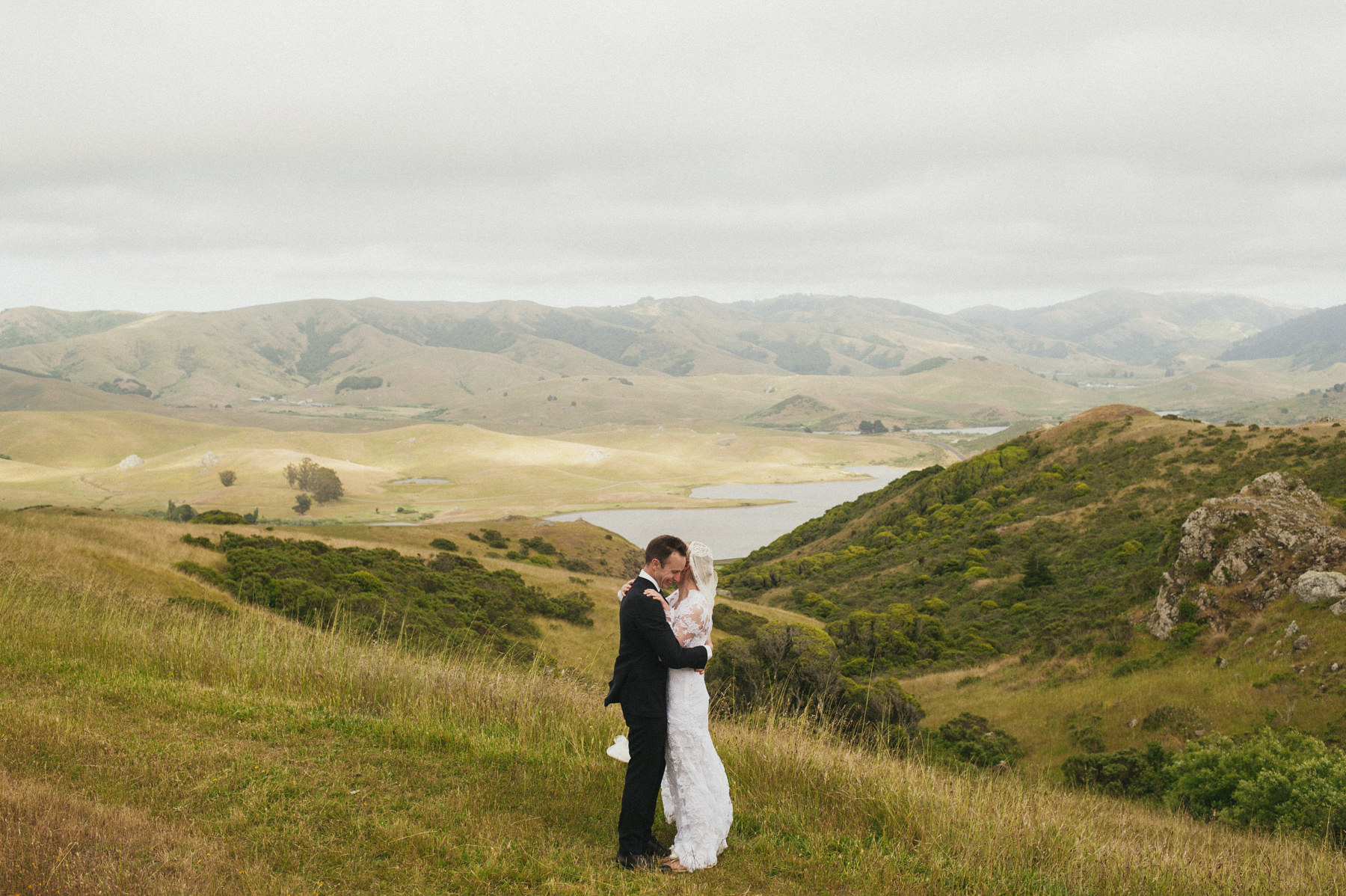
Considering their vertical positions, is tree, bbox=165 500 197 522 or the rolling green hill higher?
the rolling green hill

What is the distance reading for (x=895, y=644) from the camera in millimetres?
37688

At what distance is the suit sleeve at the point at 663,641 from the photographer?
5.88m

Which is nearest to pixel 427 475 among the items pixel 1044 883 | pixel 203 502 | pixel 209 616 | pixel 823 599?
pixel 203 502

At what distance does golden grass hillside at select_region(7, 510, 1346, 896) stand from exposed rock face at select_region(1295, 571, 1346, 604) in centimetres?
1352

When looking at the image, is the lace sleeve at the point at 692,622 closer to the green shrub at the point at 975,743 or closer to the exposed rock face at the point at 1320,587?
the green shrub at the point at 975,743

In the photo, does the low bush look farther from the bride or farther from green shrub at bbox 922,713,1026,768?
the bride

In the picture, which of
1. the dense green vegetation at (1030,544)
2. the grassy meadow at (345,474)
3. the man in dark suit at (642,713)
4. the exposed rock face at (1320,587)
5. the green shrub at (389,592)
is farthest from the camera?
the grassy meadow at (345,474)

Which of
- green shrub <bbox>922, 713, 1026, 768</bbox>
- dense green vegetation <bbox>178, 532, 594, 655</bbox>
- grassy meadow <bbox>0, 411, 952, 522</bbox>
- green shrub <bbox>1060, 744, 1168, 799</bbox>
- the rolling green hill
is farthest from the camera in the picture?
grassy meadow <bbox>0, 411, 952, 522</bbox>

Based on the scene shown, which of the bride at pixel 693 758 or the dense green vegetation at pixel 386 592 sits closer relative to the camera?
the bride at pixel 693 758

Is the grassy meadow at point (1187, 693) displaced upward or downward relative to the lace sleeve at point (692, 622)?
downward

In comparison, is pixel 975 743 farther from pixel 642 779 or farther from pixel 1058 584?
pixel 1058 584

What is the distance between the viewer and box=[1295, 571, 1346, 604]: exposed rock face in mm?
19406

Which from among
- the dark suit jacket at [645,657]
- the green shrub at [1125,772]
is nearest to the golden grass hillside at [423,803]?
the dark suit jacket at [645,657]

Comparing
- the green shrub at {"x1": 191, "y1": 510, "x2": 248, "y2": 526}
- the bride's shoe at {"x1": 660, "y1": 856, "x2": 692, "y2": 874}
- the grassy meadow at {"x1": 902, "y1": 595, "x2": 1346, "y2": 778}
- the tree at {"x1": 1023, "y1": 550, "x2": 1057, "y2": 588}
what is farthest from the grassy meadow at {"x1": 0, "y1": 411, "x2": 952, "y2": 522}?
the bride's shoe at {"x1": 660, "y1": 856, "x2": 692, "y2": 874}
